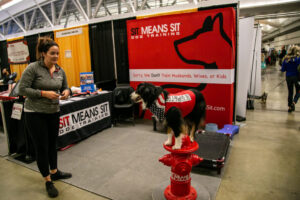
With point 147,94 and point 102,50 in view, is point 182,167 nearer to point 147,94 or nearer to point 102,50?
point 147,94

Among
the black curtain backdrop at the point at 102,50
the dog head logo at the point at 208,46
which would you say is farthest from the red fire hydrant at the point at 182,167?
the black curtain backdrop at the point at 102,50

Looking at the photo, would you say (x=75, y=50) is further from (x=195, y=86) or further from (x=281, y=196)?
(x=281, y=196)

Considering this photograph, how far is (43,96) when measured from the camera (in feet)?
5.97

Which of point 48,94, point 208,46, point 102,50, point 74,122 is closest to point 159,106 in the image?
point 48,94

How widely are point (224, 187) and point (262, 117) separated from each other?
2.88 m

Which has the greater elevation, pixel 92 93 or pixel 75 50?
pixel 75 50

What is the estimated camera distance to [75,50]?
5793 mm

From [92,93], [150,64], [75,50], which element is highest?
[75,50]

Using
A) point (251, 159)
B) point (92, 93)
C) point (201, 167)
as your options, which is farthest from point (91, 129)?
point (251, 159)

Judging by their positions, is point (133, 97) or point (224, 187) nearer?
point (133, 97)

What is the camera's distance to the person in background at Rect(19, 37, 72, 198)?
71.1 inches

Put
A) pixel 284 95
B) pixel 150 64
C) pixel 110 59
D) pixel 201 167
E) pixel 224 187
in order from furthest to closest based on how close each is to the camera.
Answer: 1. pixel 284 95
2. pixel 110 59
3. pixel 150 64
4. pixel 201 167
5. pixel 224 187

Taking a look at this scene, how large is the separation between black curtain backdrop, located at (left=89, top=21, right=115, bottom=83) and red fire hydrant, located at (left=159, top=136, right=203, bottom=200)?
11.8ft

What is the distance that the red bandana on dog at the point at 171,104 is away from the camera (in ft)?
4.95
